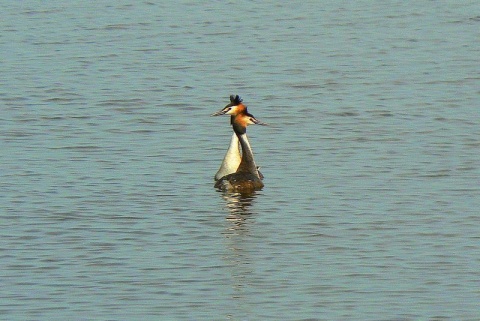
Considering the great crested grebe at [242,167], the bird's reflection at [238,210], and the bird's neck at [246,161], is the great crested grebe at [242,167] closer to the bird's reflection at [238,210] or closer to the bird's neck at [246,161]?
the bird's neck at [246,161]

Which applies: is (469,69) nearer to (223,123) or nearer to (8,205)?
(223,123)

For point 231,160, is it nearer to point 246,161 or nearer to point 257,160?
point 246,161

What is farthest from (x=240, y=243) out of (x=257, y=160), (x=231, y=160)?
(x=257, y=160)

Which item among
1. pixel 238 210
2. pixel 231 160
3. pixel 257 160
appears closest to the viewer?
pixel 238 210

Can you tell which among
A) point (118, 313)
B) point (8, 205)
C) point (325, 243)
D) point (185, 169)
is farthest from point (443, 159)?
point (118, 313)

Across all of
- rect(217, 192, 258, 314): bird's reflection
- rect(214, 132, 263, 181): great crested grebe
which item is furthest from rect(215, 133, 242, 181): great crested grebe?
rect(217, 192, 258, 314): bird's reflection

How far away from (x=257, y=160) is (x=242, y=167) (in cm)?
116

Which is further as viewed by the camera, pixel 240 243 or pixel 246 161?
pixel 246 161

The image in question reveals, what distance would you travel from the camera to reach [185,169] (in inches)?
696

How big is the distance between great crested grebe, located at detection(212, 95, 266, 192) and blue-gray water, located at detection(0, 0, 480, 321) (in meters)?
0.24

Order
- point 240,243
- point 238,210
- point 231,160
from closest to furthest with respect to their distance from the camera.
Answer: point 240,243 → point 238,210 → point 231,160

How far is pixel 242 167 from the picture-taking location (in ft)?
56.7

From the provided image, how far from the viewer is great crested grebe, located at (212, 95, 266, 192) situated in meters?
16.9

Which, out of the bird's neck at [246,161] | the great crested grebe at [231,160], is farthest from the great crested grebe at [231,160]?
the bird's neck at [246,161]
